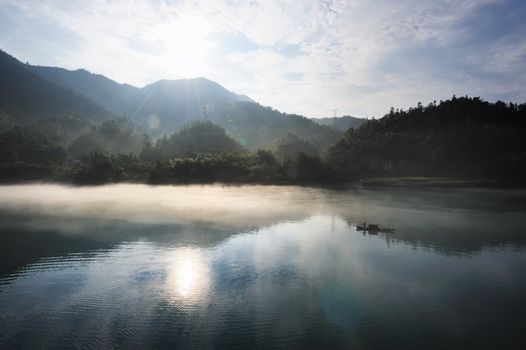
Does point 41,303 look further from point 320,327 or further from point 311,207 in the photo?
point 311,207

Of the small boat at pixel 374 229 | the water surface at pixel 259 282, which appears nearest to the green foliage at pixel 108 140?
the water surface at pixel 259 282

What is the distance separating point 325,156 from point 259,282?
322ft

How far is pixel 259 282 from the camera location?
71.9ft

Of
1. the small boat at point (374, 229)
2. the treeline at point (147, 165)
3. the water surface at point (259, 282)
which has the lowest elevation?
the water surface at point (259, 282)

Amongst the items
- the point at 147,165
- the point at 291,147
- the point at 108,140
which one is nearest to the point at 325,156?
the point at 291,147

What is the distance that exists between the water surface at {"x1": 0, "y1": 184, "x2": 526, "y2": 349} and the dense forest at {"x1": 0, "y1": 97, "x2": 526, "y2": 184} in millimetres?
54537

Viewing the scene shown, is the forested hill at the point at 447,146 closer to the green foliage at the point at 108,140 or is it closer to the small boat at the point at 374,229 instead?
the small boat at the point at 374,229

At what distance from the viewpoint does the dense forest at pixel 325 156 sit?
319 ft

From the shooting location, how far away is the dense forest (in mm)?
97312

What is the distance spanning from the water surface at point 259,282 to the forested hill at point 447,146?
6200 centimetres

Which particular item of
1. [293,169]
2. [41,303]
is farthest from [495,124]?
[41,303]

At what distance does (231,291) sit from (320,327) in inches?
246

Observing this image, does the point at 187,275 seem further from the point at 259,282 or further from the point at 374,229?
the point at 374,229

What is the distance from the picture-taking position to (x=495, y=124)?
386 ft
